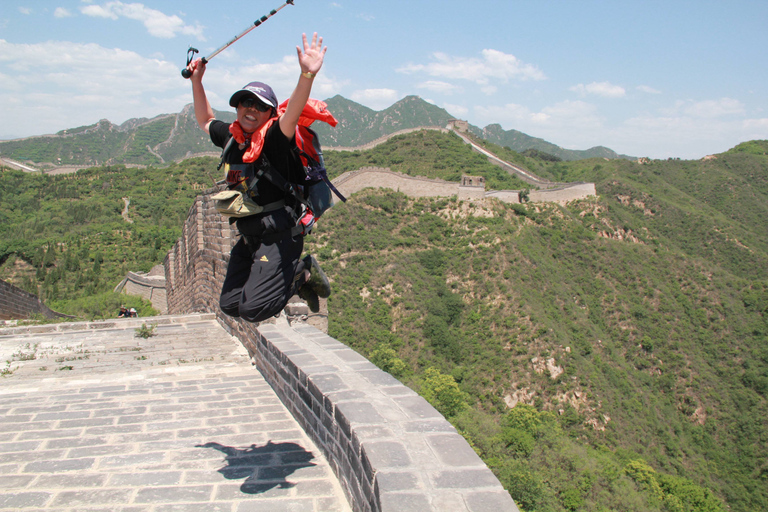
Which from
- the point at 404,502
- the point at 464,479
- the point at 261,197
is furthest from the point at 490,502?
the point at 261,197

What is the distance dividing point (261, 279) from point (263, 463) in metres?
1.25

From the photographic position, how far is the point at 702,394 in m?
32.8

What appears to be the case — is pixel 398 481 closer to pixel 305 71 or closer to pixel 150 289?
pixel 305 71

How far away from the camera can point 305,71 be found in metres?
2.33

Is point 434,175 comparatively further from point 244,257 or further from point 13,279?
point 244,257

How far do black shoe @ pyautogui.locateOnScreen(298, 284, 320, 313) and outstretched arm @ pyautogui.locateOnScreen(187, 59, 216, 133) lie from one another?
1150mm

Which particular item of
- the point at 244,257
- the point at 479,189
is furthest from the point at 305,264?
the point at 479,189

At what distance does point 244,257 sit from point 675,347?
38847 millimetres

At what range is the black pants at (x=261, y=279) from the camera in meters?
2.71

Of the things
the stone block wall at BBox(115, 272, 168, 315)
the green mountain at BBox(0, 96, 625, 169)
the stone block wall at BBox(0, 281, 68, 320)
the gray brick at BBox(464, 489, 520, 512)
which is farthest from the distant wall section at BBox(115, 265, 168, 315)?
the green mountain at BBox(0, 96, 625, 169)

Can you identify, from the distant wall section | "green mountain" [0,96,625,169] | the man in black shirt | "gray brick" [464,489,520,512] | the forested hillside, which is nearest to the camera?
"gray brick" [464,489,520,512]

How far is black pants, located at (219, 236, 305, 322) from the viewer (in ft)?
8.91

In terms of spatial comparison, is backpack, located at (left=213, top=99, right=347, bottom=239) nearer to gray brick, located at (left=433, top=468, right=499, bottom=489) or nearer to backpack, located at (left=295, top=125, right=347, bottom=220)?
backpack, located at (left=295, top=125, right=347, bottom=220)

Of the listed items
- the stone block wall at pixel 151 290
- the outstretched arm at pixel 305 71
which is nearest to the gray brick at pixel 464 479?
the outstretched arm at pixel 305 71
